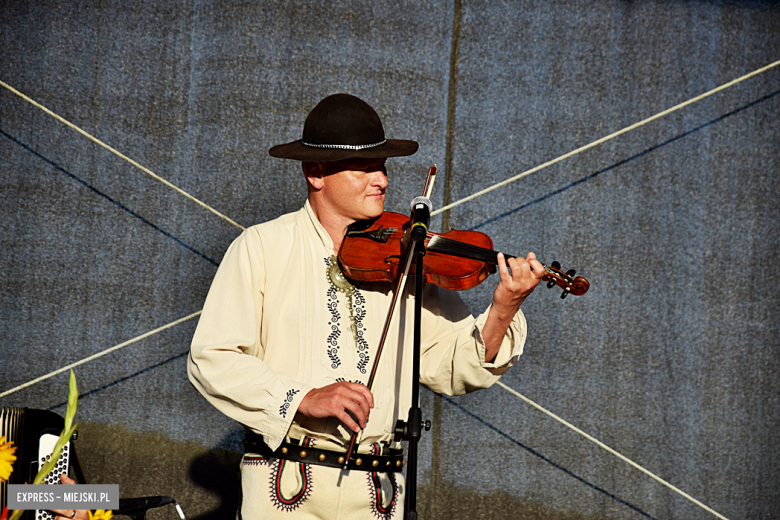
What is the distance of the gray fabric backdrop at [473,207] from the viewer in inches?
113

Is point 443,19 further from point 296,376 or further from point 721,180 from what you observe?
point 296,376

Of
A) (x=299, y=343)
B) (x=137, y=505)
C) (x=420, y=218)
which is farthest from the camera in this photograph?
(x=137, y=505)

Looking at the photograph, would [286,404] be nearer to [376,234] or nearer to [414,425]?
[414,425]

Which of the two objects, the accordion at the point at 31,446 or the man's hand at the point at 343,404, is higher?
the man's hand at the point at 343,404

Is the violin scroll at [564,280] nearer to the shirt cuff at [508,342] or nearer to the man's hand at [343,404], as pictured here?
the shirt cuff at [508,342]

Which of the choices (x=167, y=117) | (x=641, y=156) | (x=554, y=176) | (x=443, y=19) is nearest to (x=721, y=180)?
(x=641, y=156)

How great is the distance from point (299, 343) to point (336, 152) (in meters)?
0.48

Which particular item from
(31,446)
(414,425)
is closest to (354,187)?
(414,425)

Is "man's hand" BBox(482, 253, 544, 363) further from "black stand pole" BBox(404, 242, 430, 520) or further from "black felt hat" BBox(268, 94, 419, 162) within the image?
"black felt hat" BBox(268, 94, 419, 162)

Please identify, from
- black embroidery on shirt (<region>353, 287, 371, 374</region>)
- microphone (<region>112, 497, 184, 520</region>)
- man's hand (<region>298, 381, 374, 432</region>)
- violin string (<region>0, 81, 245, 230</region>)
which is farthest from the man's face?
microphone (<region>112, 497, 184, 520</region>)

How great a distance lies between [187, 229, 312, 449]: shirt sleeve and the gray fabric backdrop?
117 cm

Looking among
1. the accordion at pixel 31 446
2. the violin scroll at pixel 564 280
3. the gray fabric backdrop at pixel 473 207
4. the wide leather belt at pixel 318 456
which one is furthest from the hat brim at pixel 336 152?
the accordion at pixel 31 446

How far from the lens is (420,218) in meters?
1.63

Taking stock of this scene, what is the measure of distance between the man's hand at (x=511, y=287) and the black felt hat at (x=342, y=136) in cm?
43
